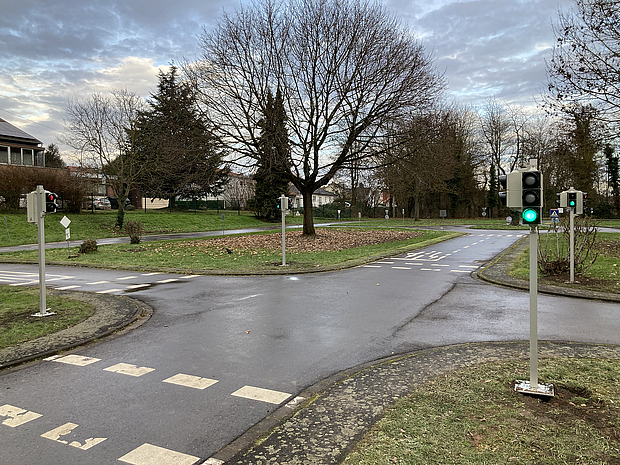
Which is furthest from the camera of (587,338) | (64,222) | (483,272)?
(64,222)

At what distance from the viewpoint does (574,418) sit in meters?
3.96

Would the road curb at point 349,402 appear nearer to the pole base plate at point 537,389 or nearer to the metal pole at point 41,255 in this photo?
the pole base plate at point 537,389

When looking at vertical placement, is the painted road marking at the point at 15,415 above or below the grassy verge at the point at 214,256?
below

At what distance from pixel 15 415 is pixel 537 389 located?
208 inches

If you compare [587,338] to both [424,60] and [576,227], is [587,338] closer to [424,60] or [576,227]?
[576,227]

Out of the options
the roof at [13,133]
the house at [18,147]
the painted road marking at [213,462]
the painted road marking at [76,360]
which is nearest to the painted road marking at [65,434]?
the painted road marking at [213,462]

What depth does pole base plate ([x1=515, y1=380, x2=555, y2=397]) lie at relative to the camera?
440 centimetres

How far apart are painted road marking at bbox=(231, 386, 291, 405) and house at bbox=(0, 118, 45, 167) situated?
5809 centimetres

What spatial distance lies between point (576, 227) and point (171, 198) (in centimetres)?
4657

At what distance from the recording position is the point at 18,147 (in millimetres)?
53656

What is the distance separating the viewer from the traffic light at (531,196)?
4363 millimetres

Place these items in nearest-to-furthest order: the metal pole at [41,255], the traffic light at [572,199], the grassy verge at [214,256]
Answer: the metal pole at [41,255] → the traffic light at [572,199] → the grassy verge at [214,256]

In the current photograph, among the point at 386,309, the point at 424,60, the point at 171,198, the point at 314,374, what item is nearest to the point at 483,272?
the point at 386,309

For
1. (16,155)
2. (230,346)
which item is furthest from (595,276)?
(16,155)
